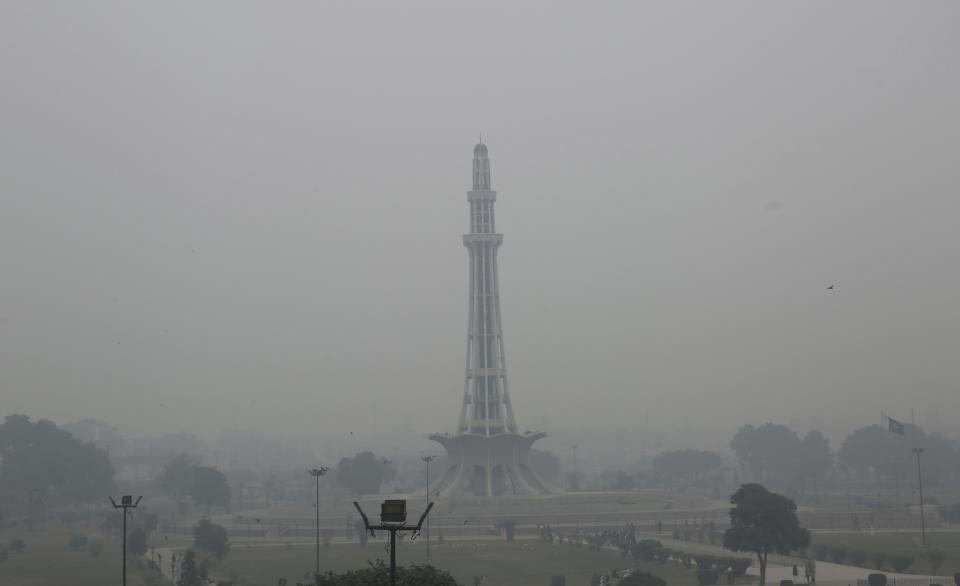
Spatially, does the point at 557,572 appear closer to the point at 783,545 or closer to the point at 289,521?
the point at 783,545

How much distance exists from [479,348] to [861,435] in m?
68.1

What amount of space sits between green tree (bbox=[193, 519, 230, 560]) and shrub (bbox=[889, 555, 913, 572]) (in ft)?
124

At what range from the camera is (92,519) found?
104m

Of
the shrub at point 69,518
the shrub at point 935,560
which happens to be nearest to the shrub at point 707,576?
the shrub at point 935,560

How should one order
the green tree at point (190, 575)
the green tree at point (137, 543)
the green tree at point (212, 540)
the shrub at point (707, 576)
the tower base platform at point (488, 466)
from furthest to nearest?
the tower base platform at point (488, 466), the green tree at point (137, 543), the green tree at point (212, 540), the shrub at point (707, 576), the green tree at point (190, 575)

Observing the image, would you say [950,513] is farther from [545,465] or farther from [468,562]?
[545,465]

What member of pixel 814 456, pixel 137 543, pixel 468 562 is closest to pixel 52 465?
pixel 137 543

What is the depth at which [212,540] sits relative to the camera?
71.9m

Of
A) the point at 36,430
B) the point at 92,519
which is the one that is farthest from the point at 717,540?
the point at 36,430

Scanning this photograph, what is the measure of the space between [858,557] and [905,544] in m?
8.36

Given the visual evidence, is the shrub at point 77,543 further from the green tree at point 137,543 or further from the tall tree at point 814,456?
the tall tree at point 814,456

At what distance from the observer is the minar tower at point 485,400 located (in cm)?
11869

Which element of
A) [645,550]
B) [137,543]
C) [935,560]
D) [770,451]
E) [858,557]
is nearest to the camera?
[935,560]

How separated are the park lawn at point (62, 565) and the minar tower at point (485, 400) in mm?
43707
